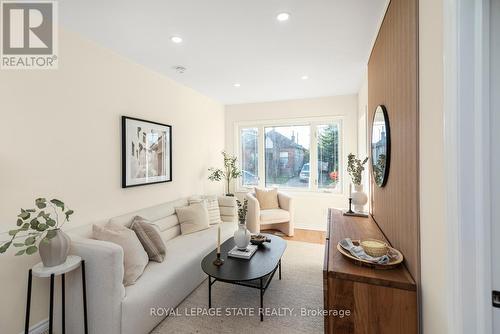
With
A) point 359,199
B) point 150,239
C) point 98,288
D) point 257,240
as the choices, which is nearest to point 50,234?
point 98,288

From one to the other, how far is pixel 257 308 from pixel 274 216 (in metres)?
1.96

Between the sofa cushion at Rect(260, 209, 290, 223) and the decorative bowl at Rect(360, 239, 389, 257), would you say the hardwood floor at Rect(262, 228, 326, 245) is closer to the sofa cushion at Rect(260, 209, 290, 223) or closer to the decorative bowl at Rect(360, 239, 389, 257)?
the sofa cushion at Rect(260, 209, 290, 223)

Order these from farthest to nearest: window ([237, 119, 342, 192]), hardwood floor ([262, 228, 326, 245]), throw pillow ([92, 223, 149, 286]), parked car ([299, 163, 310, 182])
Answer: parked car ([299, 163, 310, 182])
window ([237, 119, 342, 192])
hardwood floor ([262, 228, 326, 245])
throw pillow ([92, 223, 149, 286])

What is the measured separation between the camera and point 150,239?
7.36ft

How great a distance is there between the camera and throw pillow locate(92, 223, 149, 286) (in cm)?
186

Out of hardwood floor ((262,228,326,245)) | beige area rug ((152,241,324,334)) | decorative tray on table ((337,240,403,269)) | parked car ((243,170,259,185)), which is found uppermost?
parked car ((243,170,259,185))

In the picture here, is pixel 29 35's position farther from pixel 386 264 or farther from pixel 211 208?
pixel 386 264

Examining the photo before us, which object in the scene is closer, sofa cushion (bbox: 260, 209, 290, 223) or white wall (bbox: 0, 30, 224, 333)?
white wall (bbox: 0, 30, 224, 333)

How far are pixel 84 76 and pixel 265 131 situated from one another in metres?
3.43

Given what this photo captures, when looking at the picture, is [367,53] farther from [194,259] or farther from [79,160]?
[79,160]

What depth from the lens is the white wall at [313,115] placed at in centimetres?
432

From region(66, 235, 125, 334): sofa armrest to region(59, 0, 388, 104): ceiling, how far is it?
6.06ft

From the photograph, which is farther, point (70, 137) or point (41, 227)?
point (70, 137)

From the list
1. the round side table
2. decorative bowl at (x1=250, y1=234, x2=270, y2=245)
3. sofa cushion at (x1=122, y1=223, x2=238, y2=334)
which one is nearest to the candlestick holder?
sofa cushion at (x1=122, y1=223, x2=238, y2=334)
